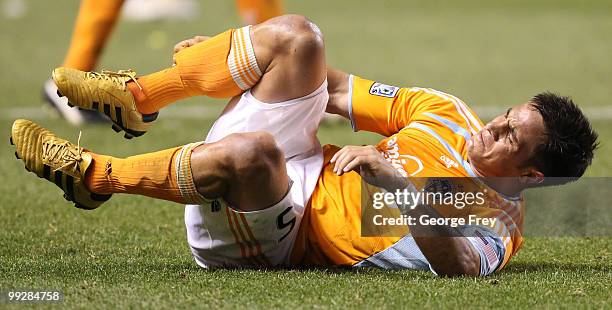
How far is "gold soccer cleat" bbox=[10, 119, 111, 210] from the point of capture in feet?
10.5

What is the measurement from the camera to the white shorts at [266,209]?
3.21m

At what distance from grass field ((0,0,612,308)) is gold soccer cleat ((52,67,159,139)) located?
44cm

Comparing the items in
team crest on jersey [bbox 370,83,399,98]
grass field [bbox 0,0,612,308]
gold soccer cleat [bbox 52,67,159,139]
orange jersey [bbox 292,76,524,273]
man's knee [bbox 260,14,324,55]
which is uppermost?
man's knee [bbox 260,14,324,55]

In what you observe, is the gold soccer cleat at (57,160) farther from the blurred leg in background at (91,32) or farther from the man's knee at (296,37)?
the blurred leg in background at (91,32)

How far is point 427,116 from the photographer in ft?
11.6

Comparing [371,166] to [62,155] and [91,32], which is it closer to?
[62,155]

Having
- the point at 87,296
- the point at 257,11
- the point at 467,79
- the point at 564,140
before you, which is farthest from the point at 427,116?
the point at 467,79

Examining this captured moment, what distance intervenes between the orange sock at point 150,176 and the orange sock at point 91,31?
113 inches

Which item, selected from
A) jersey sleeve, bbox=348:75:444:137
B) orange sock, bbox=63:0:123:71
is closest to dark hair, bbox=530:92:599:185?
jersey sleeve, bbox=348:75:444:137

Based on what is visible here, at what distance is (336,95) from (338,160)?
66cm

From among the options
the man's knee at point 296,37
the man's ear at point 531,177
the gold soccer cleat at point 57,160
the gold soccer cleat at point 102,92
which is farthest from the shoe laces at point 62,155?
the man's ear at point 531,177

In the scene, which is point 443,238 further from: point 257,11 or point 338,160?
point 257,11

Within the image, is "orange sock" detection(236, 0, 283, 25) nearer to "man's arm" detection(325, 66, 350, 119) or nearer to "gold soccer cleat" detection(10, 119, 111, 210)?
"man's arm" detection(325, 66, 350, 119)

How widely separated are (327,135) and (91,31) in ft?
4.48
